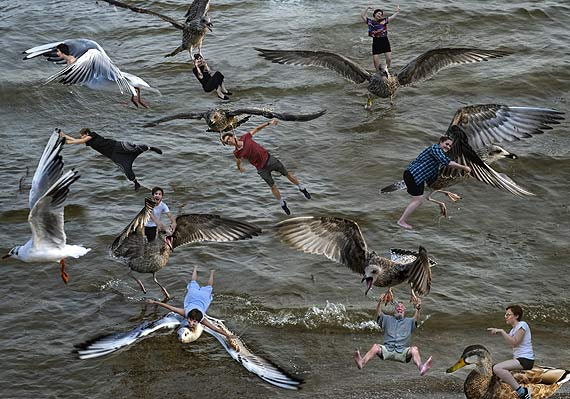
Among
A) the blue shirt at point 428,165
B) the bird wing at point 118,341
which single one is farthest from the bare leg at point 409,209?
the bird wing at point 118,341

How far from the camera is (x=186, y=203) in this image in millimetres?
12172

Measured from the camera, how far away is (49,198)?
357 inches

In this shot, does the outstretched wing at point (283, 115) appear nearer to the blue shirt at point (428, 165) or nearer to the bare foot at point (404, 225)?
the blue shirt at point (428, 165)

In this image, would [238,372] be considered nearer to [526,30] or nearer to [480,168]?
[480,168]

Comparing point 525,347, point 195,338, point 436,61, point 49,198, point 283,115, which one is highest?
point 283,115

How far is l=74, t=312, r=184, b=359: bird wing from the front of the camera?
8375mm

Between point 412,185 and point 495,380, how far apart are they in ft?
10.8

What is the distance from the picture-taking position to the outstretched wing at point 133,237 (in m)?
10.0

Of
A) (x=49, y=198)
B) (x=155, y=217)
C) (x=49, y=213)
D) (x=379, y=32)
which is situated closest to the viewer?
(x=49, y=198)

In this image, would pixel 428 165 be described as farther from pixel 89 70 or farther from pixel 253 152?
pixel 89 70

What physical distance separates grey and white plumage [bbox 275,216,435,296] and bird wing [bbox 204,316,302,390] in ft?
4.23

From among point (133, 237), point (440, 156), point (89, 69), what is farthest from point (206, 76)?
point (440, 156)

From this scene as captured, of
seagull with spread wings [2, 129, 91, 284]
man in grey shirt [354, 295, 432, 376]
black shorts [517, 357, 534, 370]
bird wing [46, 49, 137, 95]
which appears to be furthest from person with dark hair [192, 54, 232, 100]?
black shorts [517, 357, 534, 370]

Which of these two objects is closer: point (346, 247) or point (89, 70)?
point (346, 247)
